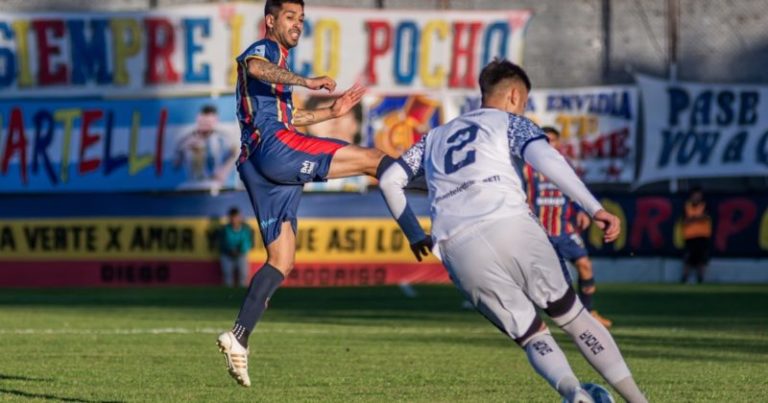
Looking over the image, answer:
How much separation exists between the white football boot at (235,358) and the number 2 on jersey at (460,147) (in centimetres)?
235

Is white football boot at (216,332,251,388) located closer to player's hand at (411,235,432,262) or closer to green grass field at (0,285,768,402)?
green grass field at (0,285,768,402)

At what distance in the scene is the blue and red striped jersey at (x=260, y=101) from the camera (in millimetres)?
10742

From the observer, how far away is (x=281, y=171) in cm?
1057

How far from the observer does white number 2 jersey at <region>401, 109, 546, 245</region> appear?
8.05 meters

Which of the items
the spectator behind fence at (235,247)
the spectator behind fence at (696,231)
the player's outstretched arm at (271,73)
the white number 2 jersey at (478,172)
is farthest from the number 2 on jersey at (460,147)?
the spectator behind fence at (696,231)

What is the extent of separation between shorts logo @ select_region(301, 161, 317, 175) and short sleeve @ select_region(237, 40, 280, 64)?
0.70m

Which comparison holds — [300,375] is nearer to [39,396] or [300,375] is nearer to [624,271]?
[39,396]

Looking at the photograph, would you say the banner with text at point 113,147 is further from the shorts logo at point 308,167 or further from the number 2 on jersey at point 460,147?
the number 2 on jersey at point 460,147

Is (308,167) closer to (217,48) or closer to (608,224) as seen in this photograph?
(608,224)

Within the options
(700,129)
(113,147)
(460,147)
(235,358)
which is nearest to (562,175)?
(460,147)

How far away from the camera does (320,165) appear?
10.5 metres

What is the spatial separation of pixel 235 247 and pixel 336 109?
20.6 metres

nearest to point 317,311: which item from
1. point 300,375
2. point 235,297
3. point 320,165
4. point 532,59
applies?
point 235,297

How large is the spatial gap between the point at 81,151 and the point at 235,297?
717 centimetres
